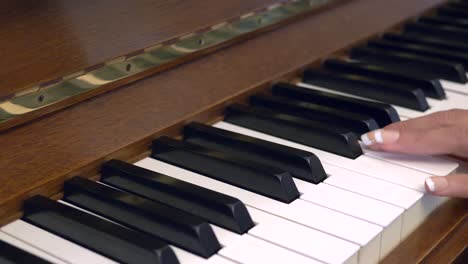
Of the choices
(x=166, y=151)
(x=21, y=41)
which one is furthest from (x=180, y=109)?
(x=21, y=41)

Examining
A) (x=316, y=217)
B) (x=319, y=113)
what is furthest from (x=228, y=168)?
(x=319, y=113)

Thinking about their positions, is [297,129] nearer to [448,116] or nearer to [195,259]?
[448,116]

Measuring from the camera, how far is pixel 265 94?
1608 millimetres

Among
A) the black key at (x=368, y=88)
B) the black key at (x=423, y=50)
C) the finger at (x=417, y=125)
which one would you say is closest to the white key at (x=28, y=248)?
the finger at (x=417, y=125)

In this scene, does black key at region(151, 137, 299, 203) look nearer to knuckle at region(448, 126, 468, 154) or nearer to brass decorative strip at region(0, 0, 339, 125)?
brass decorative strip at region(0, 0, 339, 125)

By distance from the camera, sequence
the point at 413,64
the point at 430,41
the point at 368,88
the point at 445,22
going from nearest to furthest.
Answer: the point at 368,88 < the point at 413,64 < the point at 430,41 < the point at 445,22

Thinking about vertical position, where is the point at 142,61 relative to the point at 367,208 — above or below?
above

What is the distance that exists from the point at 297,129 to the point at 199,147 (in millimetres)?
200

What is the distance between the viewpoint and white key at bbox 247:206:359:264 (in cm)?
105

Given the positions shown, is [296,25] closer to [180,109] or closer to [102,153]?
[180,109]

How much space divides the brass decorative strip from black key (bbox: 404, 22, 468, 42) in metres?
0.39

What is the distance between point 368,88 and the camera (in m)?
1.66

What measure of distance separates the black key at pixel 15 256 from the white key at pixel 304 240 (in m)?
0.30

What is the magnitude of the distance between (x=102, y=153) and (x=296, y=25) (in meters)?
0.66
